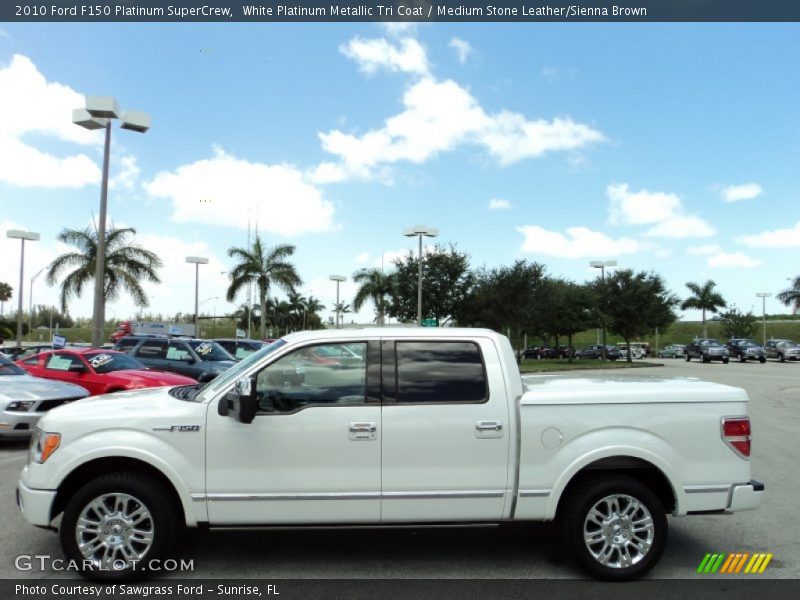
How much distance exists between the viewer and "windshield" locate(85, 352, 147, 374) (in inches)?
500

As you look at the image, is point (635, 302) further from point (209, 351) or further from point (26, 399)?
point (26, 399)

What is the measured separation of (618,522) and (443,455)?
4.35 ft

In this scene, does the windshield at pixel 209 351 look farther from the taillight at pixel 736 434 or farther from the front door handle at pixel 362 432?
the taillight at pixel 736 434

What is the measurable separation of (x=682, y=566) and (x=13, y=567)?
491cm

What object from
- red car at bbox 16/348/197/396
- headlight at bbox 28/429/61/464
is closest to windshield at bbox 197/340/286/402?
headlight at bbox 28/429/61/464

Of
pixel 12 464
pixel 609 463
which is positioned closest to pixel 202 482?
pixel 609 463

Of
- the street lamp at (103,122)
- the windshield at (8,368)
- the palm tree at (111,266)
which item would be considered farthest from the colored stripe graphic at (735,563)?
the palm tree at (111,266)

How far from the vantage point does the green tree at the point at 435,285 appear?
3947 centimetres

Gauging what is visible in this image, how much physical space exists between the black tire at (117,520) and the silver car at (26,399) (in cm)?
583

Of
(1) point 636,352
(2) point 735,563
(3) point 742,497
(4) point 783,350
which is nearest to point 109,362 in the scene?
(2) point 735,563

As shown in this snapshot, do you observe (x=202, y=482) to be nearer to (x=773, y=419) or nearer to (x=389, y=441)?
(x=389, y=441)

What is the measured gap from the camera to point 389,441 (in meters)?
4.47

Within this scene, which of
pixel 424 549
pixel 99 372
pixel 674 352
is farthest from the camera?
pixel 674 352

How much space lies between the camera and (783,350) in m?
48.7
